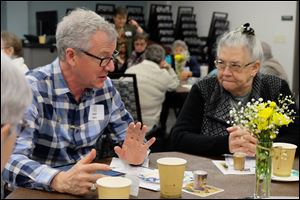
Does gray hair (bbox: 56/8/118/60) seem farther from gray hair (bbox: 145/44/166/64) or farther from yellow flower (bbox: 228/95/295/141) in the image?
gray hair (bbox: 145/44/166/64)

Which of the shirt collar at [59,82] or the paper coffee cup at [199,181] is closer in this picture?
the paper coffee cup at [199,181]

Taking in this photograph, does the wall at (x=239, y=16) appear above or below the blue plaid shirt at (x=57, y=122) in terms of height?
above

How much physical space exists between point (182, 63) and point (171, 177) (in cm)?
490

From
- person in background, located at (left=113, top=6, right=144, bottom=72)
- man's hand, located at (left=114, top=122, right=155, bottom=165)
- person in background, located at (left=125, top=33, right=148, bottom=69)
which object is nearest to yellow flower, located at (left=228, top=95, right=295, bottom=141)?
man's hand, located at (left=114, top=122, right=155, bottom=165)

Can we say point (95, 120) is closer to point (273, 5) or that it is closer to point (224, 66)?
point (224, 66)

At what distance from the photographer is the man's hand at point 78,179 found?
161 centimetres

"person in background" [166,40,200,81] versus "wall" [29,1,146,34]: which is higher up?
"wall" [29,1,146,34]

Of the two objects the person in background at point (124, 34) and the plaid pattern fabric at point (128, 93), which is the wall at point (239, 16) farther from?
the plaid pattern fabric at point (128, 93)

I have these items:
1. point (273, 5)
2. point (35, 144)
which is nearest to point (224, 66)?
point (35, 144)

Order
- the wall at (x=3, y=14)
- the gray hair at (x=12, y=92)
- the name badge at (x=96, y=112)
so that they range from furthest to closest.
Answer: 1. the wall at (x=3, y=14)
2. the name badge at (x=96, y=112)
3. the gray hair at (x=12, y=92)

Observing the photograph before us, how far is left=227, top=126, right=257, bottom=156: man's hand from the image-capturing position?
208 centimetres

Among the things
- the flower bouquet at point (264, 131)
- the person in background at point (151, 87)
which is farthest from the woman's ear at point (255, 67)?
the person in background at point (151, 87)

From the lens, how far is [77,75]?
219cm

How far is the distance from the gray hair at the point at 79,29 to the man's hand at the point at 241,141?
2.33 feet
